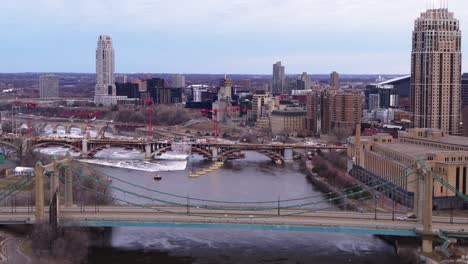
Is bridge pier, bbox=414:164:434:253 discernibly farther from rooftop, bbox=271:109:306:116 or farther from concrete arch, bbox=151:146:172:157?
rooftop, bbox=271:109:306:116

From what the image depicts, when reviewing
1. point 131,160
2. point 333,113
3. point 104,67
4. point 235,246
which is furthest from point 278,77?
point 235,246

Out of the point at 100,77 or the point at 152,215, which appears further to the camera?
the point at 100,77

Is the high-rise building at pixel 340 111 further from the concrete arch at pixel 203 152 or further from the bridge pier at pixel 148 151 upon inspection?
the bridge pier at pixel 148 151

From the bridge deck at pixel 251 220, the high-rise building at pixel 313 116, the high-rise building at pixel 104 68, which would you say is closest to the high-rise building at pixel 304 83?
the high-rise building at pixel 104 68

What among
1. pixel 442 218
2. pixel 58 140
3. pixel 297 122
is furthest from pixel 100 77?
pixel 442 218

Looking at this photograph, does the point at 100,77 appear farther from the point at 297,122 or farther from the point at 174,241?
the point at 174,241

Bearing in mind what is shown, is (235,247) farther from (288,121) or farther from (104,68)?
(104,68)
